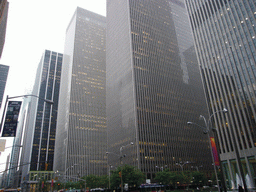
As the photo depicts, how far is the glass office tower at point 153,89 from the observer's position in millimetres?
112125

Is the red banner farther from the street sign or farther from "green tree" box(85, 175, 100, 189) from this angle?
"green tree" box(85, 175, 100, 189)

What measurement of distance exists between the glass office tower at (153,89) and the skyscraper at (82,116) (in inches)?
1291

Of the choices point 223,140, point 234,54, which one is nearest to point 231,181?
point 223,140

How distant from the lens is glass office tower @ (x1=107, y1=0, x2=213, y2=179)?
4414 inches

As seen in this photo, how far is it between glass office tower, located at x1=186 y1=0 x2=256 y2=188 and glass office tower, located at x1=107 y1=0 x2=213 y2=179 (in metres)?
39.9

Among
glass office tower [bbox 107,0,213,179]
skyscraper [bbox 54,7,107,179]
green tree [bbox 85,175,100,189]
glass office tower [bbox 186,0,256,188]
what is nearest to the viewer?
glass office tower [bbox 186,0,256,188]

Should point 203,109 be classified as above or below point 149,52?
below

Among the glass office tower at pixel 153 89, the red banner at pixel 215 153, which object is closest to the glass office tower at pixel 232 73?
the glass office tower at pixel 153 89

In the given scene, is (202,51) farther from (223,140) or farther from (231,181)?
(231,181)

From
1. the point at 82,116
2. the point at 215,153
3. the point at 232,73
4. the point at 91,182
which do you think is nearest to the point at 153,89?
the point at 232,73

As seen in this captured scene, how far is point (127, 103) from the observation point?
12300 cm

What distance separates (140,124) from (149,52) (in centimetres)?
4737

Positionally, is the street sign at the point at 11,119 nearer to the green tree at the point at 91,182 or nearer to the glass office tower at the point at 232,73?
the glass office tower at the point at 232,73

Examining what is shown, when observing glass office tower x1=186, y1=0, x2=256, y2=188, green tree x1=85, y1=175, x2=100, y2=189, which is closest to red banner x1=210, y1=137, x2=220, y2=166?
glass office tower x1=186, y1=0, x2=256, y2=188
